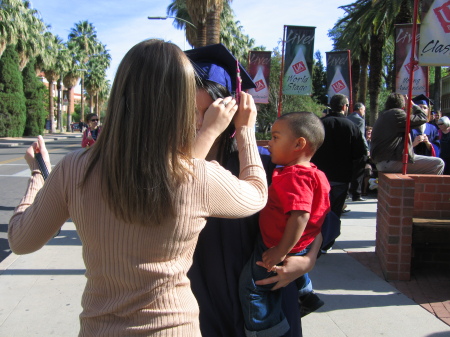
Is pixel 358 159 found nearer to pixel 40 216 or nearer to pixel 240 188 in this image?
pixel 240 188

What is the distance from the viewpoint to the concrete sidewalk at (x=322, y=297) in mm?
3510

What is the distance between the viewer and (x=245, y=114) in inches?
60.7

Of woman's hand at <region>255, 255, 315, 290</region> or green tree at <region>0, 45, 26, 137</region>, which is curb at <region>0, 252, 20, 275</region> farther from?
green tree at <region>0, 45, 26, 137</region>

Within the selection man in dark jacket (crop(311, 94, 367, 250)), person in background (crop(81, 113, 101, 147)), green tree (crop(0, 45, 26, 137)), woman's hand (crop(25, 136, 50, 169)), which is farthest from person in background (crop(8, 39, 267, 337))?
green tree (crop(0, 45, 26, 137))

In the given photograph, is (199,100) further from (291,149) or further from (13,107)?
(13,107)

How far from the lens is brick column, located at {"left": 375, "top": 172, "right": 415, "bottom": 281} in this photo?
14.5 feet

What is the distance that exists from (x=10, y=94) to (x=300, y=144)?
129ft

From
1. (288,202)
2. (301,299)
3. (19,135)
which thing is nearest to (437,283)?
(301,299)

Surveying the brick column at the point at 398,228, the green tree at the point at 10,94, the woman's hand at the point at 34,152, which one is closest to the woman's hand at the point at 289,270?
the woman's hand at the point at 34,152

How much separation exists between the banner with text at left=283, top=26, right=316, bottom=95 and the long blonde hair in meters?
8.95

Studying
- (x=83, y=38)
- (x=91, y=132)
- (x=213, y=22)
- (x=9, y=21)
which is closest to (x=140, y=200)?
(x=91, y=132)

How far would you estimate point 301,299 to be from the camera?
1.85m

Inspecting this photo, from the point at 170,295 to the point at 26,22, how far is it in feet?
126

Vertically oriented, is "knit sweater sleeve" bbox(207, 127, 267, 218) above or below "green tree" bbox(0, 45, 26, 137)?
below
